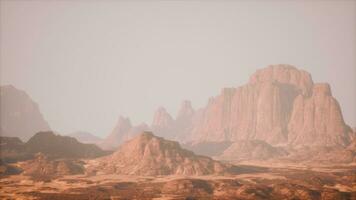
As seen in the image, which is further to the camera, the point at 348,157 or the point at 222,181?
the point at 348,157

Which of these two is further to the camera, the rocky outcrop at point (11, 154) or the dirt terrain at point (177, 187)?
the rocky outcrop at point (11, 154)

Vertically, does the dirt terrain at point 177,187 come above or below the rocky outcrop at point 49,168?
below

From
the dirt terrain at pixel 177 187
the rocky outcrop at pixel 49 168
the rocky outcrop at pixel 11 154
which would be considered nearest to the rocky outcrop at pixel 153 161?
the rocky outcrop at pixel 49 168

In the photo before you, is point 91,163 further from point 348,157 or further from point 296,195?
point 348,157

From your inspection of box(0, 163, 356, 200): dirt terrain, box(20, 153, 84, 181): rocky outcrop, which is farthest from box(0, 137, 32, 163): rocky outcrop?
box(0, 163, 356, 200): dirt terrain

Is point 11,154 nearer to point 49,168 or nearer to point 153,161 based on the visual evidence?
point 49,168

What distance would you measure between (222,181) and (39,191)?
59516 millimetres

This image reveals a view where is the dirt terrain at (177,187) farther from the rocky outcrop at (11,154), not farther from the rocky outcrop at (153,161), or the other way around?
the rocky outcrop at (11,154)

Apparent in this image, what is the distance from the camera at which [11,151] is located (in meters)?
193

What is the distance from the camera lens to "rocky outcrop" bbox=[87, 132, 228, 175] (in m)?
160

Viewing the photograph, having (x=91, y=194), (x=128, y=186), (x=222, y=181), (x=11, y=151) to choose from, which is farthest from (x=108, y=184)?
(x=11, y=151)

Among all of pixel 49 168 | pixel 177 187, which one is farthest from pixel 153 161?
pixel 177 187

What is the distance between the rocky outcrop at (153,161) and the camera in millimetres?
160025

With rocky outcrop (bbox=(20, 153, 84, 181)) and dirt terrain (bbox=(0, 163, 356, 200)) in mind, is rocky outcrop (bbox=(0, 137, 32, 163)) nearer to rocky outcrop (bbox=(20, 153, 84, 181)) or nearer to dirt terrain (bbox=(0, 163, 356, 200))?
rocky outcrop (bbox=(20, 153, 84, 181))
